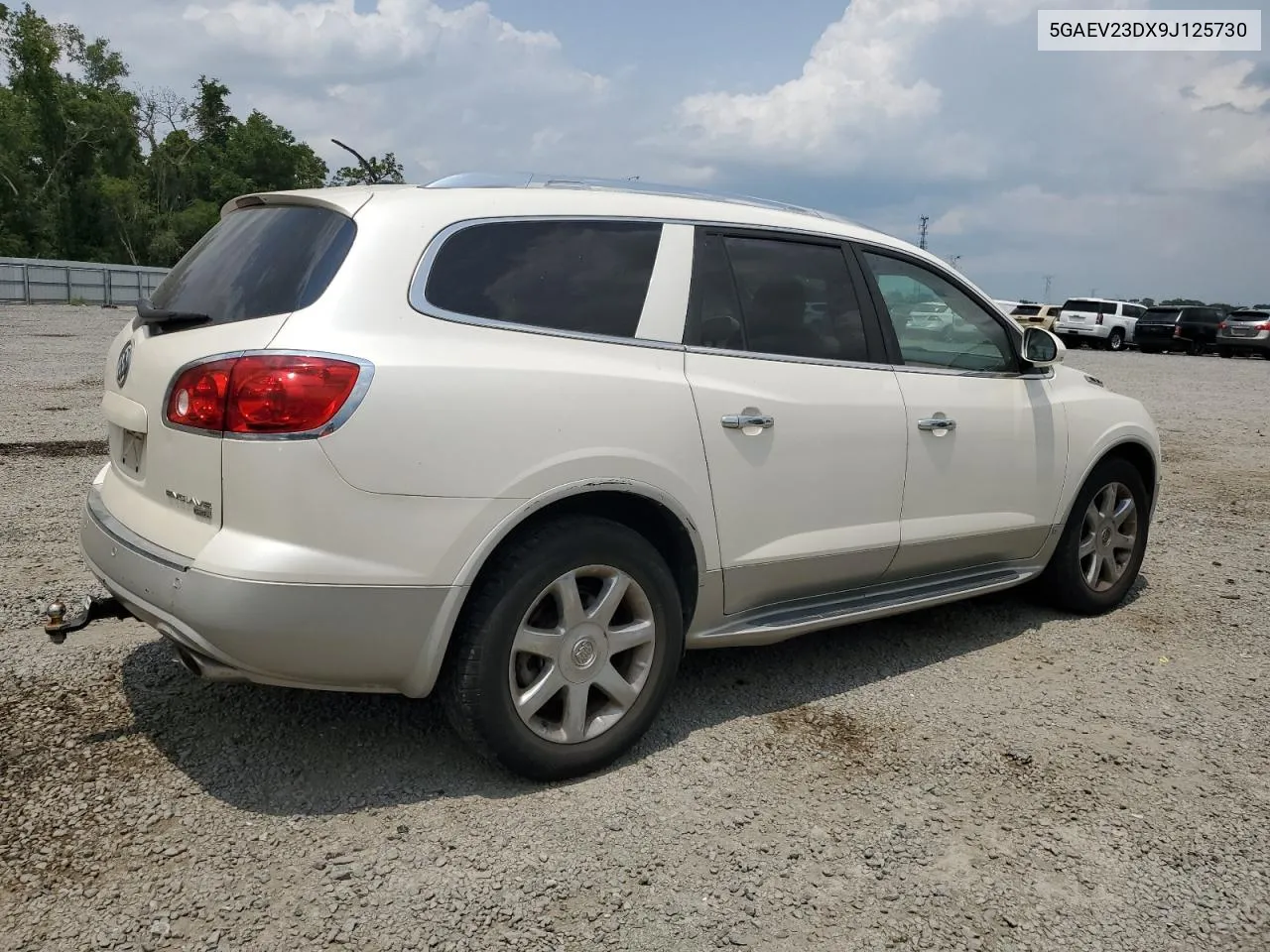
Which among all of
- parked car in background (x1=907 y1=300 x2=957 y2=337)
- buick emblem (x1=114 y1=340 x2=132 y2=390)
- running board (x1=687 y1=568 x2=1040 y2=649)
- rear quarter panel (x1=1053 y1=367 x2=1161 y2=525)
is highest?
parked car in background (x1=907 y1=300 x2=957 y2=337)

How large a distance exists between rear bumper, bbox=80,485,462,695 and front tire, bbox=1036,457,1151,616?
3292 mm

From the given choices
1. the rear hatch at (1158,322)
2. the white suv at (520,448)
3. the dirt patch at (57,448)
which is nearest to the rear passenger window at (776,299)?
the white suv at (520,448)

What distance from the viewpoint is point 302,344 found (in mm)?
2836

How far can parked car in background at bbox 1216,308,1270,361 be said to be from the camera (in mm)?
30406

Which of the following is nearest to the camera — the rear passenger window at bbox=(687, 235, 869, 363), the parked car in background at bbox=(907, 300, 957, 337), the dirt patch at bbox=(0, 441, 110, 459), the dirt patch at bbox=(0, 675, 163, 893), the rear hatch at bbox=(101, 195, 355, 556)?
the dirt patch at bbox=(0, 675, 163, 893)

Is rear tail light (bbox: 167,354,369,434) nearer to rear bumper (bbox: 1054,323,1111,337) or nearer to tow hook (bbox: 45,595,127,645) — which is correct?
tow hook (bbox: 45,595,127,645)

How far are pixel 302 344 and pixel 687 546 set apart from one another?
4.51 ft

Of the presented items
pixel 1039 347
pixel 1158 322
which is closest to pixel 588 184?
pixel 1039 347

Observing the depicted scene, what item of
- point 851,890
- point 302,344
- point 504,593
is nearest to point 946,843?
point 851,890

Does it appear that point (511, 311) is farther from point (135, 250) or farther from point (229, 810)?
point (135, 250)

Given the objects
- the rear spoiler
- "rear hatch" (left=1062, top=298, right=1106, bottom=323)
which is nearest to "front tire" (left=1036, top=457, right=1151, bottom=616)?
the rear spoiler

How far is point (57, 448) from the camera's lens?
8273mm

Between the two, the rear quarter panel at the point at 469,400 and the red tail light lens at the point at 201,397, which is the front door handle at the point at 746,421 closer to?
the rear quarter panel at the point at 469,400

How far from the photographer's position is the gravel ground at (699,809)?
2658mm
